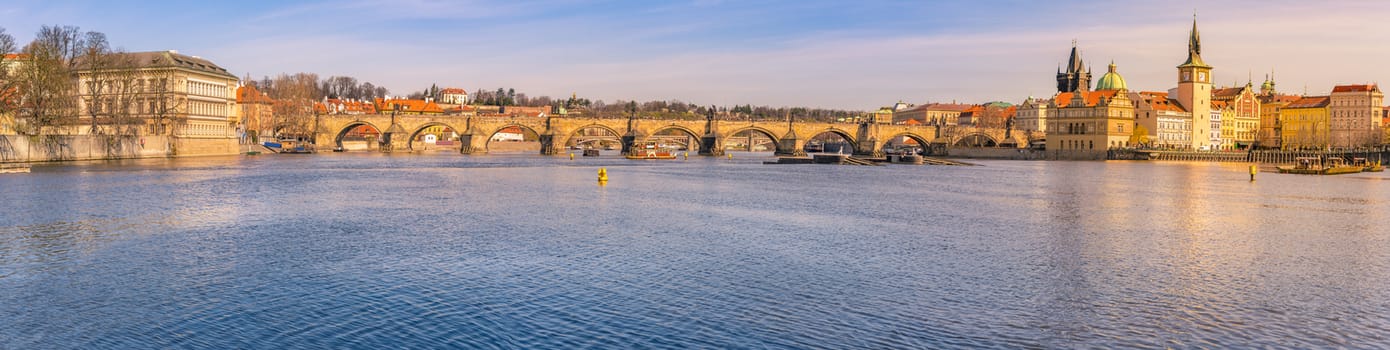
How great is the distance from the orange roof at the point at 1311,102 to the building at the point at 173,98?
5089 inches

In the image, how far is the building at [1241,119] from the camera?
5221 inches

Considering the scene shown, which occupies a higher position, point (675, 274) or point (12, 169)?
point (12, 169)

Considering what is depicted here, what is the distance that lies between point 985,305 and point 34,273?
13.8 m

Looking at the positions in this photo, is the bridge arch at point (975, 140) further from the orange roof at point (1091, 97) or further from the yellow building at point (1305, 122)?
the yellow building at point (1305, 122)

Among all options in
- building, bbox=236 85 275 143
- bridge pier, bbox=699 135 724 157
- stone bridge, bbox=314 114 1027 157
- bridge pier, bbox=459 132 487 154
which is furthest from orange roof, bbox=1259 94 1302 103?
building, bbox=236 85 275 143

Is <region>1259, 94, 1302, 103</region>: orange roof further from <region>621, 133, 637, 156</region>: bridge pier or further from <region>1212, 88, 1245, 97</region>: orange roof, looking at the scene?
<region>621, 133, 637, 156</region>: bridge pier

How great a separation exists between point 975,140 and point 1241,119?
36.2 meters

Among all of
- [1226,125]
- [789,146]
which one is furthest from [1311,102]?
[789,146]

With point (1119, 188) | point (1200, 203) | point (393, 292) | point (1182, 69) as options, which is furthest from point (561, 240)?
point (1182, 69)

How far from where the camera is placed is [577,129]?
112 meters

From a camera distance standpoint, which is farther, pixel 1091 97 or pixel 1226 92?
pixel 1226 92

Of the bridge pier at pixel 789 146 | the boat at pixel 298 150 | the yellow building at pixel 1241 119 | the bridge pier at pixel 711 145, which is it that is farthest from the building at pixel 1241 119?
the boat at pixel 298 150

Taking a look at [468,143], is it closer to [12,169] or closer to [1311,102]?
[12,169]

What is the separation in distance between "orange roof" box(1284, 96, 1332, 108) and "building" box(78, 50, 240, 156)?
5089 inches
